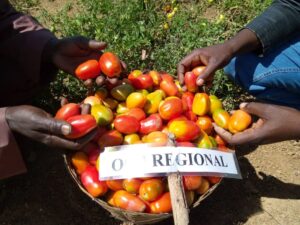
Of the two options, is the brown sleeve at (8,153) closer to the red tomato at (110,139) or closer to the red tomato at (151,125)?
the red tomato at (110,139)

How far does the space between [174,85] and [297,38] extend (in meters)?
0.90

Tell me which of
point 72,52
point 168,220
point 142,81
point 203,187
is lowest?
point 168,220

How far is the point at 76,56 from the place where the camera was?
2801mm

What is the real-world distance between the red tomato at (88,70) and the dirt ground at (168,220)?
830 millimetres

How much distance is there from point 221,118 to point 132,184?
0.72 metres

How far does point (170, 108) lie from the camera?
8.64 feet

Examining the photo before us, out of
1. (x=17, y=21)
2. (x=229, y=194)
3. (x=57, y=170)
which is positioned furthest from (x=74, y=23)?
(x=229, y=194)

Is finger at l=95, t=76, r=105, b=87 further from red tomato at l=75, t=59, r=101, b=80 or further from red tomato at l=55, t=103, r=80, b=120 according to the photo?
red tomato at l=55, t=103, r=80, b=120

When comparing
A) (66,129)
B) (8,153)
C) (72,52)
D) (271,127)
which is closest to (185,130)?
(271,127)

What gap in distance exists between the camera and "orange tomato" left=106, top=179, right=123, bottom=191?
240 cm

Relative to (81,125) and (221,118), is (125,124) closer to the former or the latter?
(81,125)

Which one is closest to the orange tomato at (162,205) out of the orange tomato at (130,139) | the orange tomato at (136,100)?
the orange tomato at (130,139)

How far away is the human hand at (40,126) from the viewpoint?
7.00 feet

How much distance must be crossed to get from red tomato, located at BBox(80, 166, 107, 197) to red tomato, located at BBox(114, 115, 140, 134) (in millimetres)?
288
